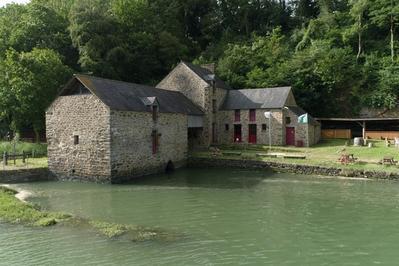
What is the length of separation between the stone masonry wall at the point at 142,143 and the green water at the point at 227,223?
2132 millimetres

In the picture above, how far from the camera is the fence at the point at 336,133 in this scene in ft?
123

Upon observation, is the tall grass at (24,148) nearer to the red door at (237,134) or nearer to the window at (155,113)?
the window at (155,113)

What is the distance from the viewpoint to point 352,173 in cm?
2455

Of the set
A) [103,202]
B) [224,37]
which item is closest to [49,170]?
[103,202]

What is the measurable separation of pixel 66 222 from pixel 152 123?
13.8 m

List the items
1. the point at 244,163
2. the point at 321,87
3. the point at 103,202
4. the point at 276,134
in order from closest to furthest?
the point at 103,202 < the point at 244,163 < the point at 276,134 < the point at 321,87

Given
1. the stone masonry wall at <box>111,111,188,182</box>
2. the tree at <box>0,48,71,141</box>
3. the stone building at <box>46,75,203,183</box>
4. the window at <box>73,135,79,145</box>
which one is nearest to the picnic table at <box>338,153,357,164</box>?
the stone masonry wall at <box>111,111,188,182</box>

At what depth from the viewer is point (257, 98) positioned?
37.1m

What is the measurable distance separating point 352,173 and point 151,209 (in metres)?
14.0

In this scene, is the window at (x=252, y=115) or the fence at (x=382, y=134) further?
the window at (x=252, y=115)

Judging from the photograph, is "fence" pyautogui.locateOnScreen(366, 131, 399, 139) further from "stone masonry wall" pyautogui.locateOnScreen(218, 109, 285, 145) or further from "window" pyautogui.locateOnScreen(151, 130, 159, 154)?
Answer: "window" pyautogui.locateOnScreen(151, 130, 159, 154)

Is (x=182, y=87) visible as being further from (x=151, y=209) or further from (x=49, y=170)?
(x=151, y=209)

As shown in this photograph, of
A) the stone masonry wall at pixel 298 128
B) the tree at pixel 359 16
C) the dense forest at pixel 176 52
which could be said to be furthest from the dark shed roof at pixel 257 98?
the tree at pixel 359 16

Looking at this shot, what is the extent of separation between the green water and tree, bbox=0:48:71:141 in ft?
46.4
